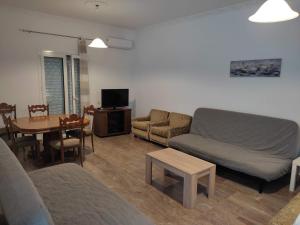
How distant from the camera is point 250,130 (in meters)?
3.45

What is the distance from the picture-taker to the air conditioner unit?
5387 millimetres

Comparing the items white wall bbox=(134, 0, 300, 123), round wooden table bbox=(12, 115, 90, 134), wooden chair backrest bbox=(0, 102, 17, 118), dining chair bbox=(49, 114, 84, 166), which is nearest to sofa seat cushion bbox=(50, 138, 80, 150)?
dining chair bbox=(49, 114, 84, 166)

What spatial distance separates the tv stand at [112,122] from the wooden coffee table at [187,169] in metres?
2.41

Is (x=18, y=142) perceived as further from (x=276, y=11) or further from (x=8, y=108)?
(x=276, y=11)

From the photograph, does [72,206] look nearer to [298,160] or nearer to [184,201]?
[184,201]

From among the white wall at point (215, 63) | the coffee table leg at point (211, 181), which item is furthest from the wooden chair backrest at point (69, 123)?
Answer: the white wall at point (215, 63)

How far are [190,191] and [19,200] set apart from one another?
1.73 metres

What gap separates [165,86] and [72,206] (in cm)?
385

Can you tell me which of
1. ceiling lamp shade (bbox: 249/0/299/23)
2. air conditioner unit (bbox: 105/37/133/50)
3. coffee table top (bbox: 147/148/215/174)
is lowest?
coffee table top (bbox: 147/148/215/174)

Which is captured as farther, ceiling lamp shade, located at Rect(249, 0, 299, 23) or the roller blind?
the roller blind

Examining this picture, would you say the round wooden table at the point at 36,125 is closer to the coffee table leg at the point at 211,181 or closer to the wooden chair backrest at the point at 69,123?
the wooden chair backrest at the point at 69,123

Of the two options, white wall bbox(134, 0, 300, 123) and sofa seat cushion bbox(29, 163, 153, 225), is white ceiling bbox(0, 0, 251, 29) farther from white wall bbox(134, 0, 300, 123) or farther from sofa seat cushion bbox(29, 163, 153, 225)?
sofa seat cushion bbox(29, 163, 153, 225)

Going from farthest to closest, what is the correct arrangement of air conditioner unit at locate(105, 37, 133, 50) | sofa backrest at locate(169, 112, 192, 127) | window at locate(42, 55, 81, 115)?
air conditioner unit at locate(105, 37, 133, 50) < window at locate(42, 55, 81, 115) < sofa backrest at locate(169, 112, 192, 127)

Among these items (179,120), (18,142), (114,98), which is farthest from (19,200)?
(114,98)
